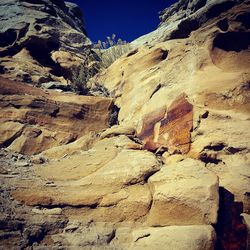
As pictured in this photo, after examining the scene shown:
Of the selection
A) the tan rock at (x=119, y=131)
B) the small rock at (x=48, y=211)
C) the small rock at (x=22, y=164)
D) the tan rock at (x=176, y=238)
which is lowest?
the tan rock at (x=176, y=238)

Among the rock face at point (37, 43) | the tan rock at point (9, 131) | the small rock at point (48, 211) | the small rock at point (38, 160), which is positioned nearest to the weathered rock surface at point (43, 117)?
the tan rock at point (9, 131)

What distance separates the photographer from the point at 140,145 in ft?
21.1

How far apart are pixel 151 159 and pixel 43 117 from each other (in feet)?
10.9

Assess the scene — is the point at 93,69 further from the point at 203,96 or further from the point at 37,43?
the point at 203,96

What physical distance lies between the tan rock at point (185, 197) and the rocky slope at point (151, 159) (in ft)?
0.05

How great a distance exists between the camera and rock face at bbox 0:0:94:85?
32.5 feet

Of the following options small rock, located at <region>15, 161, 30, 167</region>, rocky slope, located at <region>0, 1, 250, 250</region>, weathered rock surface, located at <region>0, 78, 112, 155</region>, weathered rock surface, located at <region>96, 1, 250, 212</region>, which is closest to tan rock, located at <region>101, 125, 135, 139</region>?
rocky slope, located at <region>0, 1, 250, 250</region>

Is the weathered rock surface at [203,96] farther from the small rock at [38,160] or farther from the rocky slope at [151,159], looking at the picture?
the small rock at [38,160]

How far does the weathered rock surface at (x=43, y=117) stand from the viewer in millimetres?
6804

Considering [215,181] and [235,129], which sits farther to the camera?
[235,129]

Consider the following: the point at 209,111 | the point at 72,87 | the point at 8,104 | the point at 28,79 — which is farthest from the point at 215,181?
the point at 28,79

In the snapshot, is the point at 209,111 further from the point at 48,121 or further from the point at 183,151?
the point at 48,121

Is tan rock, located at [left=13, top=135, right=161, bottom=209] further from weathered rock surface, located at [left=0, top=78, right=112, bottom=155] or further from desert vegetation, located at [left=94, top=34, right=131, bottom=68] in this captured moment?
desert vegetation, located at [left=94, top=34, right=131, bottom=68]

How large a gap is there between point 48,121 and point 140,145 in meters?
2.60
